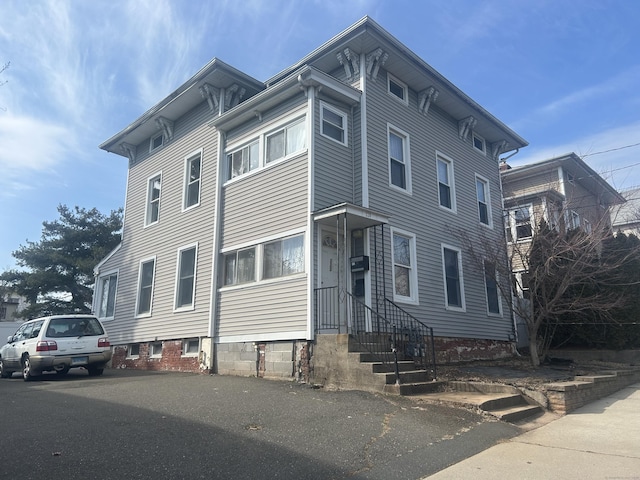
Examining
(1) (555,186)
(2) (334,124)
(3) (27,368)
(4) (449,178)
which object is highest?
(1) (555,186)

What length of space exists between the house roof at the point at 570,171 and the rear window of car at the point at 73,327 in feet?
57.1

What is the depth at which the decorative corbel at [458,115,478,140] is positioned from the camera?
15508 mm

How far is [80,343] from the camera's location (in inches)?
461

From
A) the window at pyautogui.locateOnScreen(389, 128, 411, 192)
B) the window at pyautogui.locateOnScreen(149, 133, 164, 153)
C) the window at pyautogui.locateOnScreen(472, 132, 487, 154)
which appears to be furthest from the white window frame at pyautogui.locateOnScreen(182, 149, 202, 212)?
the window at pyautogui.locateOnScreen(472, 132, 487, 154)

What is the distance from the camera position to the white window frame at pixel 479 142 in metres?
16.3

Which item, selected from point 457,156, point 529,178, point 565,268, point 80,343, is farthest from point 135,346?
point 529,178

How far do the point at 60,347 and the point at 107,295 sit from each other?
6194 mm

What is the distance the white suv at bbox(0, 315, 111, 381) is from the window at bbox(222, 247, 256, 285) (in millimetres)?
3551

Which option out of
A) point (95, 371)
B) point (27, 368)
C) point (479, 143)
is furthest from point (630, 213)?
point (27, 368)

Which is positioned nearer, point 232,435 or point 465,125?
point 232,435

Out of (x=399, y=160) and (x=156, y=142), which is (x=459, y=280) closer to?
(x=399, y=160)

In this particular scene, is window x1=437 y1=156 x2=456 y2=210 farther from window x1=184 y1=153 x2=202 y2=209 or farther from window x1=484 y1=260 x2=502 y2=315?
window x1=184 y1=153 x2=202 y2=209

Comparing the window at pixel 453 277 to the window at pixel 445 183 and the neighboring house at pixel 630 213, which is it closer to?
the window at pixel 445 183

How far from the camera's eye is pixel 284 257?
10.8m
